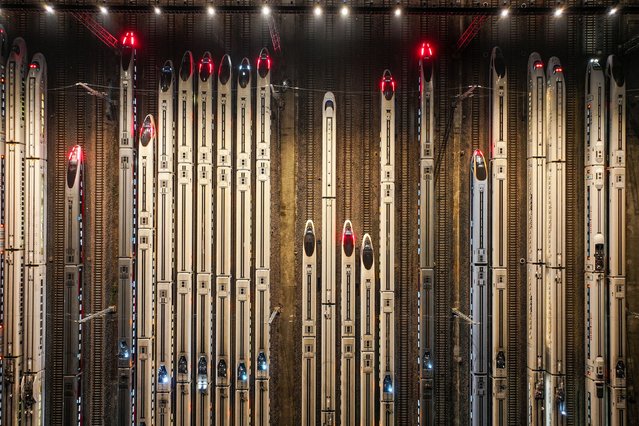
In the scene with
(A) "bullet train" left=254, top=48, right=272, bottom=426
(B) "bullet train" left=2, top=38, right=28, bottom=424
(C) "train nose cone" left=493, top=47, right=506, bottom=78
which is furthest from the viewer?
(C) "train nose cone" left=493, top=47, right=506, bottom=78

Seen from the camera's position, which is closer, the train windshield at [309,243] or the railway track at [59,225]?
the train windshield at [309,243]

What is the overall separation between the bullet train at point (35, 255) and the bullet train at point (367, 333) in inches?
199

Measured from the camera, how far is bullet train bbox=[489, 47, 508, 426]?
6133mm

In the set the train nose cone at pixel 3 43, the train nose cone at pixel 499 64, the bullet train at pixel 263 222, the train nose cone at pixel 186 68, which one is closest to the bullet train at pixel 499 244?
the train nose cone at pixel 499 64

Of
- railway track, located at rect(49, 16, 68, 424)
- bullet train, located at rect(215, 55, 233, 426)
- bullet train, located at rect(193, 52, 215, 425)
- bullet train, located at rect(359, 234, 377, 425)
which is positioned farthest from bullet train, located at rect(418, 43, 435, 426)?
railway track, located at rect(49, 16, 68, 424)

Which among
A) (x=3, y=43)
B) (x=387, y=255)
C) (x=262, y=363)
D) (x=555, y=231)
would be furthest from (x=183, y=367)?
(x=555, y=231)

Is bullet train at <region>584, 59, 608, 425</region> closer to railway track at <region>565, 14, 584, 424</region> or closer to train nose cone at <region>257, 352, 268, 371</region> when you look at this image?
railway track at <region>565, 14, 584, 424</region>

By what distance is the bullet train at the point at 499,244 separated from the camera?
20.1 ft

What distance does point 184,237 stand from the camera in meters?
6.24

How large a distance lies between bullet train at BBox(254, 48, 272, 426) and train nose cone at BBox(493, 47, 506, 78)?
365cm

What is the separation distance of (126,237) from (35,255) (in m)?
1.40

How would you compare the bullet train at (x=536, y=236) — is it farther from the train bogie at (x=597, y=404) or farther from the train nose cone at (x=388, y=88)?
the train nose cone at (x=388, y=88)

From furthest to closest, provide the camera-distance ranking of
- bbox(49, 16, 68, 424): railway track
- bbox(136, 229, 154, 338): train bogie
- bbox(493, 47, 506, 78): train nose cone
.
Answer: bbox(49, 16, 68, 424): railway track → bbox(493, 47, 506, 78): train nose cone → bbox(136, 229, 154, 338): train bogie

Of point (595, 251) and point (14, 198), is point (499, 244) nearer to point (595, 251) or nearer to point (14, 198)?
point (595, 251)
